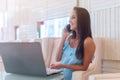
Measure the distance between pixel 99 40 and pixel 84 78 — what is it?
74cm

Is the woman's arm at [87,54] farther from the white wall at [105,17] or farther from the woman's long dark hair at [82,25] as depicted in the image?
the white wall at [105,17]

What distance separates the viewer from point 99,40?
2.54 metres

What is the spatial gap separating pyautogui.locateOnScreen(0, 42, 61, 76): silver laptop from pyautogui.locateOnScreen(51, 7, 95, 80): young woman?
371 millimetres

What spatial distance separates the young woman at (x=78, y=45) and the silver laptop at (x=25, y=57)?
14.6 inches

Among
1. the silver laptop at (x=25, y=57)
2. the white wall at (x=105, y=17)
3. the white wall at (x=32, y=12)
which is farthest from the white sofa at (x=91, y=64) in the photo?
the white wall at (x=32, y=12)

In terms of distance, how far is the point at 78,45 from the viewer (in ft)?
6.38

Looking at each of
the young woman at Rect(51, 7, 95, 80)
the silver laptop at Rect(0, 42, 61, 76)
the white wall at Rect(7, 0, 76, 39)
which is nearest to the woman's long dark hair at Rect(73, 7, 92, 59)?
the young woman at Rect(51, 7, 95, 80)

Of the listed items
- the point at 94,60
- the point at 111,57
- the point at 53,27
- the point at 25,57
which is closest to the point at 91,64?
the point at 94,60

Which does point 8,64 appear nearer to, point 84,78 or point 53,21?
point 84,78

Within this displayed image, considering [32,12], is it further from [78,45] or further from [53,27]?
[78,45]

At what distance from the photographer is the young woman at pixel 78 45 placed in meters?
1.88

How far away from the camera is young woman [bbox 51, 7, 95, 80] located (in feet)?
6.18

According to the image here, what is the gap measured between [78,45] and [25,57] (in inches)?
26.4

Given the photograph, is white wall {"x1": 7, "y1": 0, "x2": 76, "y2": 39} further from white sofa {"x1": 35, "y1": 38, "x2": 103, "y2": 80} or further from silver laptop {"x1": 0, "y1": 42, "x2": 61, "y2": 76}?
silver laptop {"x1": 0, "y1": 42, "x2": 61, "y2": 76}
